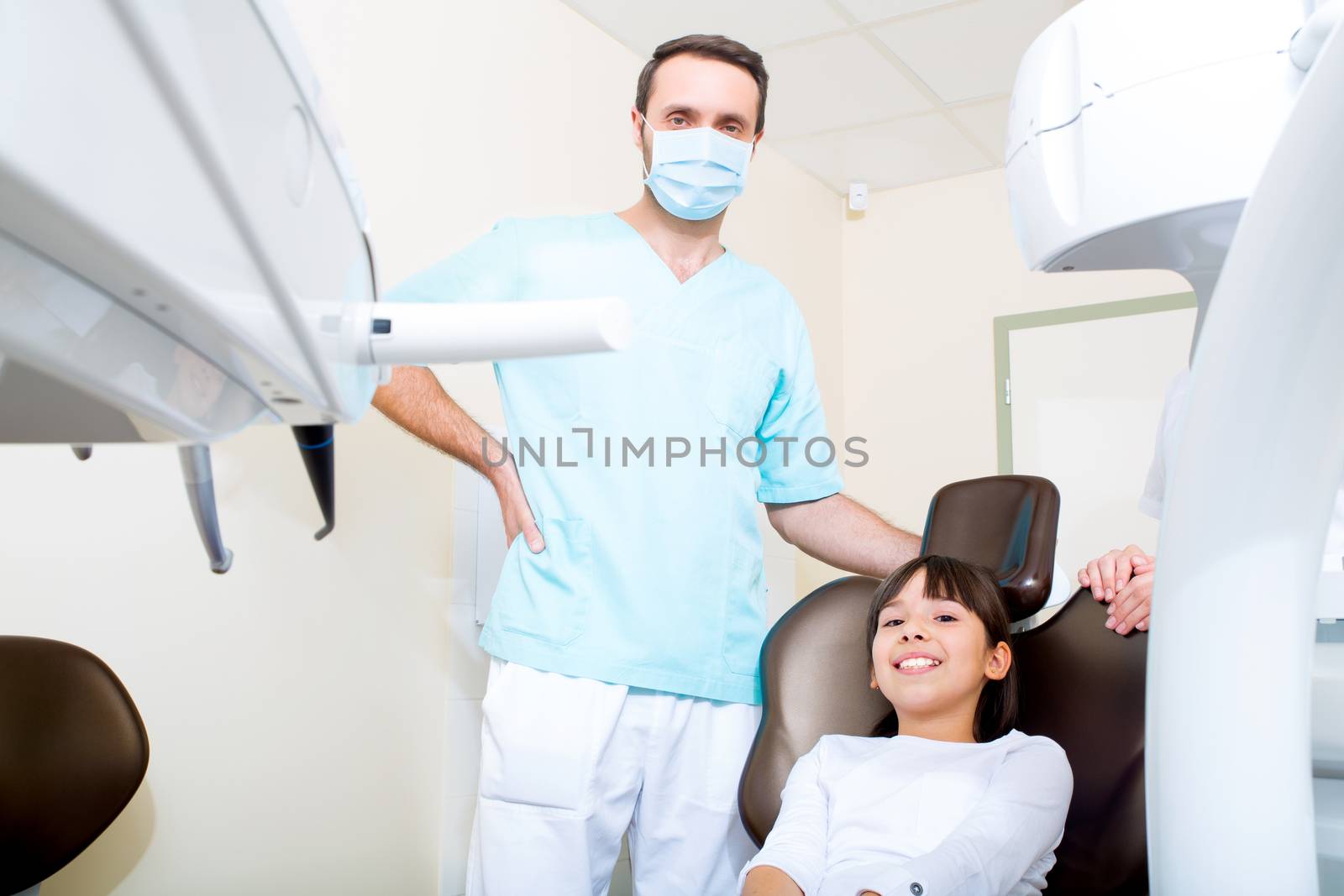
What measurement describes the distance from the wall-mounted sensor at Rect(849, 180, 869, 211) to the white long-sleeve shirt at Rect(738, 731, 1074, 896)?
2958 mm

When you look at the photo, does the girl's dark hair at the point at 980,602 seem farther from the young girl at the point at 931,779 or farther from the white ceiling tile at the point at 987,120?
the white ceiling tile at the point at 987,120

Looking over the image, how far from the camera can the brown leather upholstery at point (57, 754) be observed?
143 centimetres

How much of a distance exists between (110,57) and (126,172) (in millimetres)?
31

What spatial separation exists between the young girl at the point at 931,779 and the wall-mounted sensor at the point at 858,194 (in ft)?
9.16

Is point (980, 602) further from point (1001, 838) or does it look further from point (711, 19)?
point (711, 19)

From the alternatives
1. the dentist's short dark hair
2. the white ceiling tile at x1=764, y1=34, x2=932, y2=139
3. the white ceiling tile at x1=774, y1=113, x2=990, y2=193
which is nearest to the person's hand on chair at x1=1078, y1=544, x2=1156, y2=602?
the dentist's short dark hair

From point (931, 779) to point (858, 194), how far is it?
309cm

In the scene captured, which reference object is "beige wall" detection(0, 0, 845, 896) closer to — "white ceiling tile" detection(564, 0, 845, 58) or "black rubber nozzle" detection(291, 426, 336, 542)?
"white ceiling tile" detection(564, 0, 845, 58)

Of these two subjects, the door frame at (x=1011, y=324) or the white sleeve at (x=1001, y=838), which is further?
the door frame at (x=1011, y=324)

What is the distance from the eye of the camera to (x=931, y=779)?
51.9 inches

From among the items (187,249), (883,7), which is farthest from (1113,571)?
(883,7)

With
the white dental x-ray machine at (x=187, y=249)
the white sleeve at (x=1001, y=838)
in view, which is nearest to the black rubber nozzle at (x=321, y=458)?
the white dental x-ray machine at (x=187, y=249)

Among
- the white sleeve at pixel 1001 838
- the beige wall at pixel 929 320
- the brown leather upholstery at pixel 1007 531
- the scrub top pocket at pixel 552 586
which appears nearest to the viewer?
the white sleeve at pixel 1001 838

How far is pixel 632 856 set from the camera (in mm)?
1579
